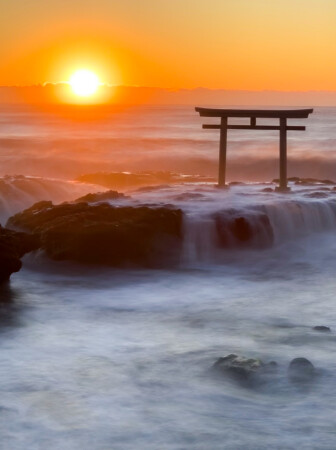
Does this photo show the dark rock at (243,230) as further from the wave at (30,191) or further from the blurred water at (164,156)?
the blurred water at (164,156)

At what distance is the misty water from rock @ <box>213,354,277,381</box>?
0.14 meters

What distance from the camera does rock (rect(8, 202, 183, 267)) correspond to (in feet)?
46.6

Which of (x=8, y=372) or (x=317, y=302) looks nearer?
(x=8, y=372)

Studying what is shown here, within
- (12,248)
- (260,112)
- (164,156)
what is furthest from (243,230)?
(164,156)

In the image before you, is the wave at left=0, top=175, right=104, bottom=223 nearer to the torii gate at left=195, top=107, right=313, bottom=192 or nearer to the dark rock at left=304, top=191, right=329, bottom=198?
the torii gate at left=195, top=107, right=313, bottom=192

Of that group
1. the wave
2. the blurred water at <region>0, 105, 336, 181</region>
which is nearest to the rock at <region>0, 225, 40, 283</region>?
the wave

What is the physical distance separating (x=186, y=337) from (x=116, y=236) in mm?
4406

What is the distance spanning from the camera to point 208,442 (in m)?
6.80

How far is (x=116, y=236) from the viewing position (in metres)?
14.2

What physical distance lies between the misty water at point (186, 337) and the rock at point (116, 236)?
0.26 meters

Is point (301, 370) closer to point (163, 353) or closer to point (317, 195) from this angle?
point (163, 353)

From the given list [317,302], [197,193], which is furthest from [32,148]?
[317,302]

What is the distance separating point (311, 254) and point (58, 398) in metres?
8.51

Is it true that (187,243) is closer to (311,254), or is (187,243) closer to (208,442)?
(311,254)
